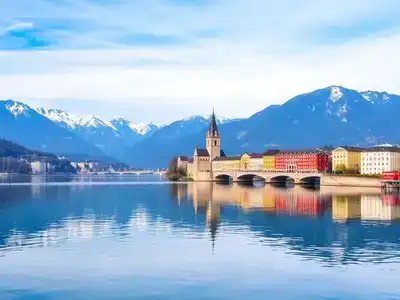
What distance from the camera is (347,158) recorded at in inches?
6112

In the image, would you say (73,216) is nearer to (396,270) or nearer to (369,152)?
(396,270)

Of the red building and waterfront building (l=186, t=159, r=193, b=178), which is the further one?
waterfront building (l=186, t=159, r=193, b=178)

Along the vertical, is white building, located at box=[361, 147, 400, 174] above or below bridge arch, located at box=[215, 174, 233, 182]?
above

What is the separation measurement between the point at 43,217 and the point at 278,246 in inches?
949

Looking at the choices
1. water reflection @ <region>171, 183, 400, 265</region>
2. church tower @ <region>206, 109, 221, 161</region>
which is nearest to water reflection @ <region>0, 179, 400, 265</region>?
water reflection @ <region>171, 183, 400, 265</region>

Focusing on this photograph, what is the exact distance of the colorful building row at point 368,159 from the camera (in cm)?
14612

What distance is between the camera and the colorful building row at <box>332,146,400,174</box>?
146 m

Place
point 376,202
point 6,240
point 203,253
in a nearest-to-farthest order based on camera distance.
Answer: point 203,253 < point 6,240 < point 376,202

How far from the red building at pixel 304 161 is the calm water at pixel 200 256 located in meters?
108

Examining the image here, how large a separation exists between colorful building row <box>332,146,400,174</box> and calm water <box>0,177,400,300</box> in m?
93.2

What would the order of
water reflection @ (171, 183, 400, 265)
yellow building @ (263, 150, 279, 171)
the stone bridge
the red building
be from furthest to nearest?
yellow building @ (263, 150, 279, 171)
the red building
the stone bridge
water reflection @ (171, 183, 400, 265)

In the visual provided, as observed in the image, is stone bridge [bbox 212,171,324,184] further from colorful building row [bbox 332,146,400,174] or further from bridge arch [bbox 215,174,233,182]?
colorful building row [bbox 332,146,400,174]

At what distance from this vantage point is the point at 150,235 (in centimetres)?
4144

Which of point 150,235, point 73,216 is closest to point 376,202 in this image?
point 73,216
